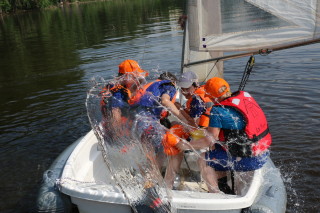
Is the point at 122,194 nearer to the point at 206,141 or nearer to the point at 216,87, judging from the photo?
the point at 206,141

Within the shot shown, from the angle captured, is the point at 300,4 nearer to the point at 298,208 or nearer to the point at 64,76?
the point at 298,208


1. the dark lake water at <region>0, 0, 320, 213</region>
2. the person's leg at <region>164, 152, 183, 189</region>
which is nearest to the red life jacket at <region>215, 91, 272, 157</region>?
the person's leg at <region>164, 152, 183, 189</region>

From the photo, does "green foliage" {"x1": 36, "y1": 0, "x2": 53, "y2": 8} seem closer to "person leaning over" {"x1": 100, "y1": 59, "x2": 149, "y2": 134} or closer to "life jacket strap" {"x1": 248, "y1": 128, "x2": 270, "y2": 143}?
"person leaning over" {"x1": 100, "y1": 59, "x2": 149, "y2": 134}

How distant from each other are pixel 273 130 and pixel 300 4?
2398 mm

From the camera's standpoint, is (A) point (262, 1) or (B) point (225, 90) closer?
(B) point (225, 90)

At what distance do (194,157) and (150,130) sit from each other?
0.69 metres

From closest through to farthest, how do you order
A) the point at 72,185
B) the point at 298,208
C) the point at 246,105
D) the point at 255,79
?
the point at 246,105 → the point at 72,185 → the point at 298,208 → the point at 255,79

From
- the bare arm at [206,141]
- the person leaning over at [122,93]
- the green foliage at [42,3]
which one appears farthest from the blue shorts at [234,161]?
the green foliage at [42,3]

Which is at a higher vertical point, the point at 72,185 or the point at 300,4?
the point at 300,4

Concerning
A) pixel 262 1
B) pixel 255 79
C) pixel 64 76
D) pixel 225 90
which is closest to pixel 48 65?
pixel 64 76

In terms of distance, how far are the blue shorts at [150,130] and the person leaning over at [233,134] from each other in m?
0.76

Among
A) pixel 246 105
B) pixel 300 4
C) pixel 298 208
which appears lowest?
pixel 298 208

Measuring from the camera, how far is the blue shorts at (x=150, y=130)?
4200mm

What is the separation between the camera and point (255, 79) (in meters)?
8.86
